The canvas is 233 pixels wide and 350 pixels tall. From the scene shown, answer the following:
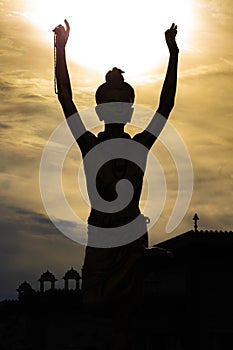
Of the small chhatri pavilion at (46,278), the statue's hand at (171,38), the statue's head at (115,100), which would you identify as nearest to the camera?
the statue's head at (115,100)

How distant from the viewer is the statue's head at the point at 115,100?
7.20 m

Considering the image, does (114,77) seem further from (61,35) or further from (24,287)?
(24,287)

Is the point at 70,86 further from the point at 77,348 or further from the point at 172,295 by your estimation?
the point at 77,348

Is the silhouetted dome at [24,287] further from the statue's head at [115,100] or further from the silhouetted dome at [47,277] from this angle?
the statue's head at [115,100]

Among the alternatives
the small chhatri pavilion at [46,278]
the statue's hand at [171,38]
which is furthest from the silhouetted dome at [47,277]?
the statue's hand at [171,38]

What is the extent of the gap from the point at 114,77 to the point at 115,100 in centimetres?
21

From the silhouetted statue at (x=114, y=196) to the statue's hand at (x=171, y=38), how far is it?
1.21 feet

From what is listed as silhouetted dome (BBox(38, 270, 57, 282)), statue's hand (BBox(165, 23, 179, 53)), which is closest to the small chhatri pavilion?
silhouetted dome (BBox(38, 270, 57, 282))

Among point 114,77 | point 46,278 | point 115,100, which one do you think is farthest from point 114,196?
point 46,278

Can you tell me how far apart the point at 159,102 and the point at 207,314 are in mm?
23751

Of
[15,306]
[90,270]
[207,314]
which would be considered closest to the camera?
[90,270]

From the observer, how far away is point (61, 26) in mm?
7250

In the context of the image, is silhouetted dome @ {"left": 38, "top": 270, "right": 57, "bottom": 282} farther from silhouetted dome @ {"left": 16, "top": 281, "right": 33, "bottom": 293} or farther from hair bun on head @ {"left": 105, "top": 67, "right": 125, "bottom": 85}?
hair bun on head @ {"left": 105, "top": 67, "right": 125, "bottom": 85}

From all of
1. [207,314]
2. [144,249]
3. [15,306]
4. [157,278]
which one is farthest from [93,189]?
[15,306]
